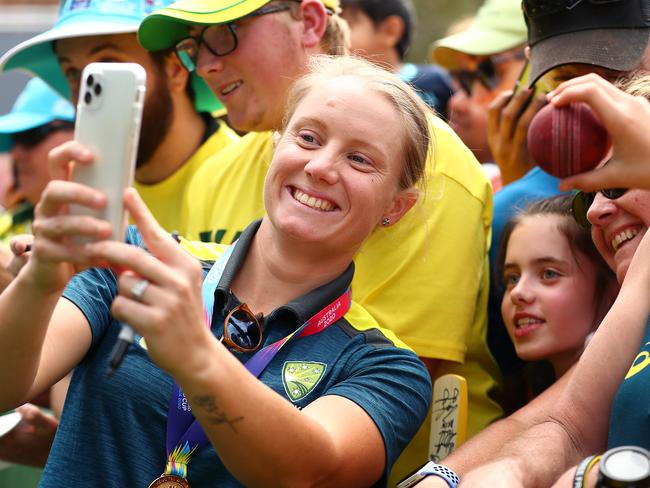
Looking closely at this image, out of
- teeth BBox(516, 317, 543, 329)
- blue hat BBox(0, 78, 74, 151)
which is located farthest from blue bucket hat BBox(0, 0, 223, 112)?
teeth BBox(516, 317, 543, 329)

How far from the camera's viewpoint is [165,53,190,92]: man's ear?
4805mm

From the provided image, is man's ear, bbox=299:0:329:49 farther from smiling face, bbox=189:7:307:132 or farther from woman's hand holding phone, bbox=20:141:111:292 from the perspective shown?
woman's hand holding phone, bbox=20:141:111:292

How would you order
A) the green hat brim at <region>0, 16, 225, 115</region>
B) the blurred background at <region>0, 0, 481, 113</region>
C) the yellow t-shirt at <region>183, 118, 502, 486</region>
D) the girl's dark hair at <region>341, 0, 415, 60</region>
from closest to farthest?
the yellow t-shirt at <region>183, 118, 502, 486</region> < the green hat brim at <region>0, 16, 225, 115</region> < the girl's dark hair at <region>341, 0, 415, 60</region> < the blurred background at <region>0, 0, 481, 113</region>

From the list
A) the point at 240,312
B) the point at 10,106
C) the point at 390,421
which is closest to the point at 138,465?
the point at 240,312

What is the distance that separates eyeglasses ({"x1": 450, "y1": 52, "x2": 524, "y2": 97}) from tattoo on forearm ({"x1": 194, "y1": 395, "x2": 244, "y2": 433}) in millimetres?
3394

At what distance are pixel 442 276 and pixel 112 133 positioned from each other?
161cm

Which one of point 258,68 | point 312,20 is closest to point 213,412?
point 258,68

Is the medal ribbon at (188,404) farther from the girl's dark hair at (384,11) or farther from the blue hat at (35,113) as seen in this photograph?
the girl's dark hair at (384,11)

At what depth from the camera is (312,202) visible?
9.05ft

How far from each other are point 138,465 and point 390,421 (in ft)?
2.04

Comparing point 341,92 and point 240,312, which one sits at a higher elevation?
point 341,92

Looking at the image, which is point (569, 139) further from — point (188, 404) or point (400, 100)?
point (188, 404)

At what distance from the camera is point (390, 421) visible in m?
2.56

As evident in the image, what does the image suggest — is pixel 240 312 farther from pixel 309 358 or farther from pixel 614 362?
pixel 614 362
